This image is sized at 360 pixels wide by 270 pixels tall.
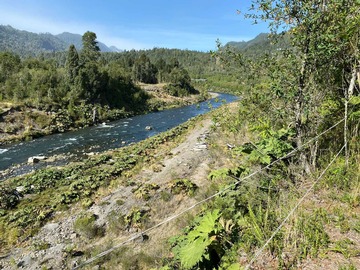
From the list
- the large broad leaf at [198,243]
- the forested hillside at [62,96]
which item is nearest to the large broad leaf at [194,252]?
the large broad leaf at [198,243]

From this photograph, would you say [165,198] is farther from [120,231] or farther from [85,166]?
[85,166]

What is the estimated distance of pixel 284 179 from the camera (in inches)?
232

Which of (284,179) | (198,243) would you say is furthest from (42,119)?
(198,243)

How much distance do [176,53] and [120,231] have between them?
19544 cm

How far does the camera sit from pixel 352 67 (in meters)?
6.06

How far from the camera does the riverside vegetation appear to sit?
13.9 ft

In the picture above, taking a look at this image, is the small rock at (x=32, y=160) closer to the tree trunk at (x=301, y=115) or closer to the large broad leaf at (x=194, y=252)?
the large broad leaf at (x=194, y=252)

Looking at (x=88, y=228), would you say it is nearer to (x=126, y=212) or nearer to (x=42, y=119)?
(x=126, y=212)

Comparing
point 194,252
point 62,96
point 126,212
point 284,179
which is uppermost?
point 284,179

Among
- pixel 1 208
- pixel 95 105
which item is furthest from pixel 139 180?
pixel 95 105

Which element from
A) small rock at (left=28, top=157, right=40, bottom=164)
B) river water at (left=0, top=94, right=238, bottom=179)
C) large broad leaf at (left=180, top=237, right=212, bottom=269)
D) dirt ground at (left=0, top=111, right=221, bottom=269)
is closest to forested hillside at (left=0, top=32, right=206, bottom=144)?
river water at (left=0, top=94, right=238, bottom=179)

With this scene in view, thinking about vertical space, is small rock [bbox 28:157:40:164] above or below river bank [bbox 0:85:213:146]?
below

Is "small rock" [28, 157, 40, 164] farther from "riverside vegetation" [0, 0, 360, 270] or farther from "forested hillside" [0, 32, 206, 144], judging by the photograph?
"riverside vegetation" [0, 0, 360, 270]

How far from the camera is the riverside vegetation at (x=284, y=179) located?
4.23 m
